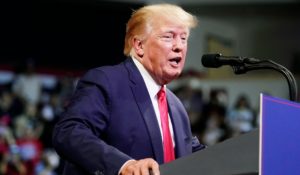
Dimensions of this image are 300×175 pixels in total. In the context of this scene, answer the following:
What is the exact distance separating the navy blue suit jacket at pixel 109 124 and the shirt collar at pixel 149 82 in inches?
0.8

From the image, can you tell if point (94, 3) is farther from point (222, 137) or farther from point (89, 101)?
point (89, 101)

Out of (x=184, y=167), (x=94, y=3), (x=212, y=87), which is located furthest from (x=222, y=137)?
(x=184, y=167)

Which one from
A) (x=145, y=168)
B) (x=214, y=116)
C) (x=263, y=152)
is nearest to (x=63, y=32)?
(x=214, y=116)

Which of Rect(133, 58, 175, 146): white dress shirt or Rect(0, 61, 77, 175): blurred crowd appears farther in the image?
Rect(0, 61, 77, 175): blurred crowd

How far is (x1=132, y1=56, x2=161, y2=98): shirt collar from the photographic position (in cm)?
187

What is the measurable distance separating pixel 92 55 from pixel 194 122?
1.85 m

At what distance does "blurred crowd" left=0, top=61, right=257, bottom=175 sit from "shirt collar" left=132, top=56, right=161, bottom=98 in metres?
3.28

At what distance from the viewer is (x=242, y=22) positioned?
9.51m

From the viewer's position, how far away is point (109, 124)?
1.73 meters

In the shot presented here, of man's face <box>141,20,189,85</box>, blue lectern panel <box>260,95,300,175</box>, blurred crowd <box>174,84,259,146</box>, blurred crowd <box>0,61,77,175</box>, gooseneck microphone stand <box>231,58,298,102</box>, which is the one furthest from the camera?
blurred crowd <box>174,84,259,146</box>

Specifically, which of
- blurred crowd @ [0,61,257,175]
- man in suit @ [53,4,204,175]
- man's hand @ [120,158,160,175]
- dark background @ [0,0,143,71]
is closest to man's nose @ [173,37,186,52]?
man in suit @ [53,4,204,175]

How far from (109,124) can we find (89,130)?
0.50ft

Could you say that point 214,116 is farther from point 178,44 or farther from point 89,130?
point 89,130

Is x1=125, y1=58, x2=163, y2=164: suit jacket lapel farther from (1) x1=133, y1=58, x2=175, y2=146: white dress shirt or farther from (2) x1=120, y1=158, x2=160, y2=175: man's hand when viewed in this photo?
(2) x1=120, y1=158, x2=160, y2=175: man's hand
